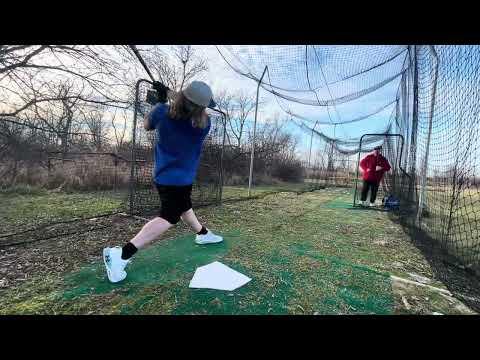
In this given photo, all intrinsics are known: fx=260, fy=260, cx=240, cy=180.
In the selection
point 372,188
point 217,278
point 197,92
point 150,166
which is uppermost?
point 197,92

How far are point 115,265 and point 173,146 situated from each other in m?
0.90

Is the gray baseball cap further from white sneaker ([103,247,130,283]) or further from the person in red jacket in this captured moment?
the person in red jacket

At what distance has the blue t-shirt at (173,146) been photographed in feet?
6.15

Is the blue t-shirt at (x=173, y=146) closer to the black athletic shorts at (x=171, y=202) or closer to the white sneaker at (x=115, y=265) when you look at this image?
the black athletic shorts at (x=171, y=202)

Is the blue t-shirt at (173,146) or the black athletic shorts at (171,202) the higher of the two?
the blue t-shirt at (173,146)

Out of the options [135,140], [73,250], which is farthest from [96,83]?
[73,250]

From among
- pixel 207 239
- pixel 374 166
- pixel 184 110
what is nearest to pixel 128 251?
pixel 207 239

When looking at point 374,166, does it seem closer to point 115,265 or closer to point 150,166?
point 150,166

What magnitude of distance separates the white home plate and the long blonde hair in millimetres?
1092

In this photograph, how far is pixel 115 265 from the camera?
1.73 meters

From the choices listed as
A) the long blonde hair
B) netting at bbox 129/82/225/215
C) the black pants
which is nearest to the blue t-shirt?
the long blonde hair

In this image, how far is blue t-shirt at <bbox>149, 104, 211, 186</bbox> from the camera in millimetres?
1875

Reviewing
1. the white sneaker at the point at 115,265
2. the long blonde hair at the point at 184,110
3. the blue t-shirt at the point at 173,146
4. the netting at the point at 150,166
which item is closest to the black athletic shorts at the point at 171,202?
the blue t-shirt at the point at 173,146

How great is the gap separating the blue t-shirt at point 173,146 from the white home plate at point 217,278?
0.68 m
